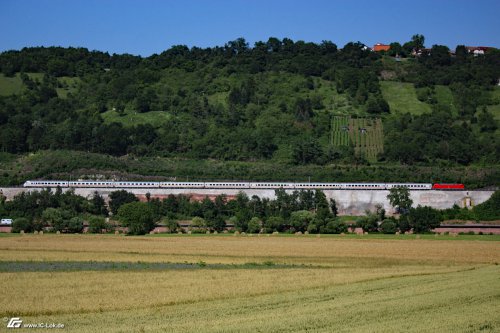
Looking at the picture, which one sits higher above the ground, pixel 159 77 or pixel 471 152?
pixel 159 77

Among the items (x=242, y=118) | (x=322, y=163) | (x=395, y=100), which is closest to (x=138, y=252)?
(x=322, y=163)

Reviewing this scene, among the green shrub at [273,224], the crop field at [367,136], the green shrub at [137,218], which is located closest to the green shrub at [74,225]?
the green shrub at [137,218]

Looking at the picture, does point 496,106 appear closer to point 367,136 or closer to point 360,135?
point 367,136

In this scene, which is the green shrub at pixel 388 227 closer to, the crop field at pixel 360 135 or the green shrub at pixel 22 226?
the green shrub at pixel 22 226

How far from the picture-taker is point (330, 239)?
75.3 meters

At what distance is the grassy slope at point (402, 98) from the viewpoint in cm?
14462

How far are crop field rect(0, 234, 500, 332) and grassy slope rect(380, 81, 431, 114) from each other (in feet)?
253

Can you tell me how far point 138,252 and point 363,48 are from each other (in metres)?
127

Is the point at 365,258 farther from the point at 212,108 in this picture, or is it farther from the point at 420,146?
the point at 212,108

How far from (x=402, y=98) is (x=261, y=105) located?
69.1 ft

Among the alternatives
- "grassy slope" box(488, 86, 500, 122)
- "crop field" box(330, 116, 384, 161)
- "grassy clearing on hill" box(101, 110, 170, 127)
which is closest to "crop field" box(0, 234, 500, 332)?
"crop field" box(330, 116, 384, 161)

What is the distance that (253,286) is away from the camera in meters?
42.0

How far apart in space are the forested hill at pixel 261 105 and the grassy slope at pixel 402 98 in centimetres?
29

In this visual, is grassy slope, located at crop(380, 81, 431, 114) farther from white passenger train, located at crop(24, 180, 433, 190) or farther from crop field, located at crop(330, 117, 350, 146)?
white passenger train, located at crop(24, 180, 433, 190)
